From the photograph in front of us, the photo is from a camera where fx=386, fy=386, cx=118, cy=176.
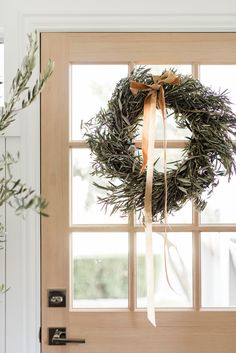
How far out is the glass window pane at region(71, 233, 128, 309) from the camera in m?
1.58

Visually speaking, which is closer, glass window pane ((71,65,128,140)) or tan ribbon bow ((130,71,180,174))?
tan ribbon bow ((130,71,180,174))

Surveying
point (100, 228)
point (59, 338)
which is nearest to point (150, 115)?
point (100, 228)

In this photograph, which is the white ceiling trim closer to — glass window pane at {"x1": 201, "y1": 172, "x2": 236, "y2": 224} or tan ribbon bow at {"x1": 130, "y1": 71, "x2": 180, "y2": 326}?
tan ribbon bow at {"x1": 130, "y1": 71, "x2": 180, "y2": 326}

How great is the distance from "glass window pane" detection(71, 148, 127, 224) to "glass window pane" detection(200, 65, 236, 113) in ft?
1.86

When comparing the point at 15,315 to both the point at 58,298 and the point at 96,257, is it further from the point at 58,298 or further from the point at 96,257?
the point at 96,257

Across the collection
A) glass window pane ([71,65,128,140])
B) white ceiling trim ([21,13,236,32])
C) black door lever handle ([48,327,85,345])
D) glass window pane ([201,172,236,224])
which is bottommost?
black door lever handle ([48,327,85,345])

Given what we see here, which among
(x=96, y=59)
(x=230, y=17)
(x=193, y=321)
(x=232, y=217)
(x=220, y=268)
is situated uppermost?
(x=230, y=17)

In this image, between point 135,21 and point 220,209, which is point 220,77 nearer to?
point 135,21

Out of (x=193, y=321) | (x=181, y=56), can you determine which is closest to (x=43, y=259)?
(x=193, y=321)

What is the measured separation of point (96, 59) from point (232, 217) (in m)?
0.85

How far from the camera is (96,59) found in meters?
1.55

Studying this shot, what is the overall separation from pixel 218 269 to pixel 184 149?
0.54 m

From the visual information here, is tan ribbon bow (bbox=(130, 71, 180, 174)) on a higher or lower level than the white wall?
lower

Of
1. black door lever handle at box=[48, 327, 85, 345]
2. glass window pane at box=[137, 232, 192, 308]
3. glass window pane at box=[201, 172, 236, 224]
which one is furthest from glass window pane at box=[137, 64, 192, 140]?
black door lever handle at box=[48, 327, 85, 345]
